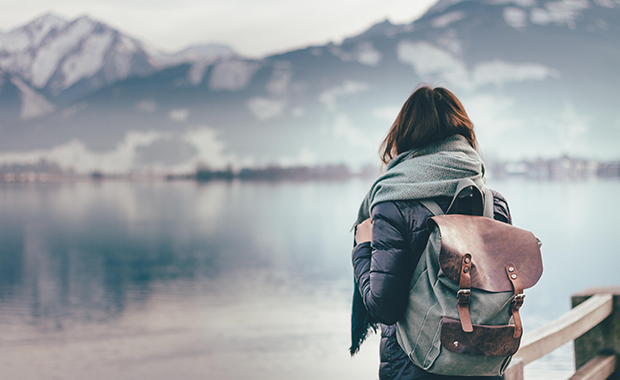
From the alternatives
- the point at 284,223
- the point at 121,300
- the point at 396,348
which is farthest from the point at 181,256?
the point at 396,348

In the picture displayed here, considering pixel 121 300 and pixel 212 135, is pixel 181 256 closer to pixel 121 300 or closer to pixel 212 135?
pixel 121 300

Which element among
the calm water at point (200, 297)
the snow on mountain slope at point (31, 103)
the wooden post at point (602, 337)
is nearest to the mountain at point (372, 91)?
the snow on mountain slope at point (31, 103)

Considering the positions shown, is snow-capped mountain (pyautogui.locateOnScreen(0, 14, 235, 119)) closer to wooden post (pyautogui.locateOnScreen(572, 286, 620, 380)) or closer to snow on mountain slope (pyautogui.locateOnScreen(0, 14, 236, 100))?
snow on mountain slope (pyautogui.locateOnScreen(0, 14, 236, 100))

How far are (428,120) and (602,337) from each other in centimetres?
151

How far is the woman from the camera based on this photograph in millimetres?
1100

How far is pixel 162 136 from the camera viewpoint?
13650 cm

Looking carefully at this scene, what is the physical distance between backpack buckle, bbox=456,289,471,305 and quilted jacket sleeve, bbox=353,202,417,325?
0.13 m

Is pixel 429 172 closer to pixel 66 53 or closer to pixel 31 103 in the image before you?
pixel 66 53

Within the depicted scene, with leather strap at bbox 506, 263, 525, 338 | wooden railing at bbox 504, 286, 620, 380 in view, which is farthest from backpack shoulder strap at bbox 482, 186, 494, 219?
wooden railing at bbox 504, 286, 620, 380

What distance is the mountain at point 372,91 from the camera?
488ft

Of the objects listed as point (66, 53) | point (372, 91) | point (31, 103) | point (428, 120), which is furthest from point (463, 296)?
point (372, 91)

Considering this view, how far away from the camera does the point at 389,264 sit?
1.10 metres

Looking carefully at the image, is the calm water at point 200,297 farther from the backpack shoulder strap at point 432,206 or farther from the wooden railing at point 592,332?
the backpack shoulder strap at point 432,206

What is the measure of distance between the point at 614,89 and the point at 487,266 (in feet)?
618
